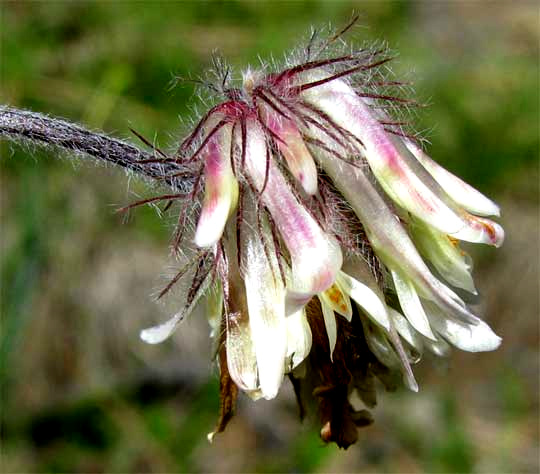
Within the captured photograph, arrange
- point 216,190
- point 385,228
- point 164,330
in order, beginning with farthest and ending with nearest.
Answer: point 164,330, point 385,228, point 216,190

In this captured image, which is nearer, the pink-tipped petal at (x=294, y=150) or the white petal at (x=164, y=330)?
the pink-tipped petal at (x=294, y=150)

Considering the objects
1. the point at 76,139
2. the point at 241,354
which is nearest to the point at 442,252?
the point at 241,354

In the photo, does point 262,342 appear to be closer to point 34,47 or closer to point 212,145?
point 212,145

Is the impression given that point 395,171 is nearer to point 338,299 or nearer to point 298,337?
point 338,299

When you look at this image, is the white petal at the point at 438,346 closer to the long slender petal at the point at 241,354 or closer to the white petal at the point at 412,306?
the white petal at the point at 412,306

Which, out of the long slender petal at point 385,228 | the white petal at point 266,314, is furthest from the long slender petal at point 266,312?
the long slender petal at point 385,228

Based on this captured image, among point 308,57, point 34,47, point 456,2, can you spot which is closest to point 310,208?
point 308,57

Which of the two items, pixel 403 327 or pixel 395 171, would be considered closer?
pixel 395 171

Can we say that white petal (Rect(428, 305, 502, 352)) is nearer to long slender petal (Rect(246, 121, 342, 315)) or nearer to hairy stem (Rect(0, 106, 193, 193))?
long slender petal (Rect(246, 121, 342, 315))
